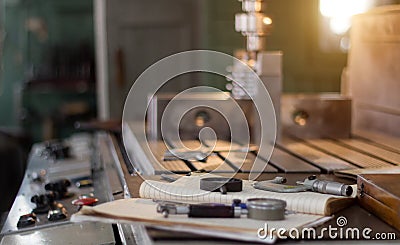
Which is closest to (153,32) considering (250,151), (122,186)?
(250,151)

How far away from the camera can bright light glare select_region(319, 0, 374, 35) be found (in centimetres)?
242

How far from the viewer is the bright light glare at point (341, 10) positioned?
95.2 inches

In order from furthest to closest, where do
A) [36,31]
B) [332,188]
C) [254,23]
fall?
1. [36,31]
2. [254,23]
3. [332,188]

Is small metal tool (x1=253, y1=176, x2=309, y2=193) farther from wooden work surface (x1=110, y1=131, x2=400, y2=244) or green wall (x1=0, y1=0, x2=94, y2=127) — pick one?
green wall (x1=0, y1=0, x2=94, y2=127)

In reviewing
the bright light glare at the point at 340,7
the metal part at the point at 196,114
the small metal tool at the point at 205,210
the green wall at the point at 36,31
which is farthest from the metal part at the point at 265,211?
the green wall at the point at 36,31

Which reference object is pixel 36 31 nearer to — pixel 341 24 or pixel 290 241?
pixel 341 24

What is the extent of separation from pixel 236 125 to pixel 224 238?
1114 millimetres

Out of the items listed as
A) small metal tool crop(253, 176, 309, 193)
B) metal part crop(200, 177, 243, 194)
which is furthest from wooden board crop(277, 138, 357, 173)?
metal part crop(200, 177, 243, 194)

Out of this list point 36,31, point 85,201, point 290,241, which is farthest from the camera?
point 36,31

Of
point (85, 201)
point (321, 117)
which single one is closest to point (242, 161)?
point (85, 201)

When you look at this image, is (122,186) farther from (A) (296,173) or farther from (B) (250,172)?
(A) (296,173)

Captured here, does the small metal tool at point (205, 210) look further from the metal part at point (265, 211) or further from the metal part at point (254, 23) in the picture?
the metal part at point (254, 23)

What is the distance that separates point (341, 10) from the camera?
2.48 meters

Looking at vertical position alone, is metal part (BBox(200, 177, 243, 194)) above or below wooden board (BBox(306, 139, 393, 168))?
above
